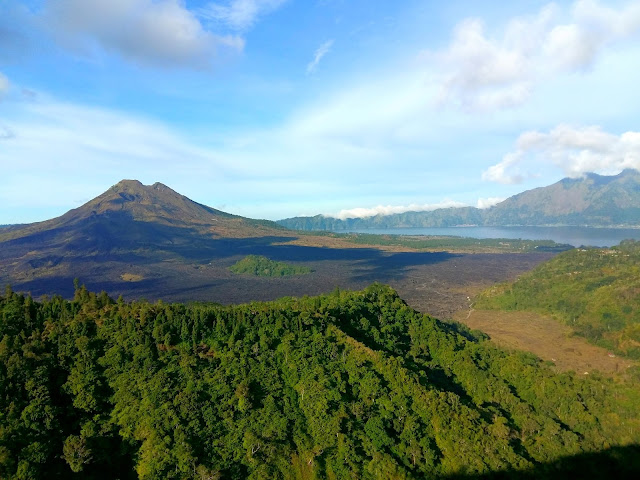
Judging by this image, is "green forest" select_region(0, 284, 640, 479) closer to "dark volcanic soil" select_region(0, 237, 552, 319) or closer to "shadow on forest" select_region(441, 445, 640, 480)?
"shadow on forest" select_region(441, 445, 640, 480)

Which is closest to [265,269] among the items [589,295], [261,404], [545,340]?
[545,340]

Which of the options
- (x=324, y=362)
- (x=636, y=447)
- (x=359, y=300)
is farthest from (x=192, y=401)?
(x=636, y=447)

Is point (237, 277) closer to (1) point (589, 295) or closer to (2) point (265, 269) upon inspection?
(2) point (265, 269)

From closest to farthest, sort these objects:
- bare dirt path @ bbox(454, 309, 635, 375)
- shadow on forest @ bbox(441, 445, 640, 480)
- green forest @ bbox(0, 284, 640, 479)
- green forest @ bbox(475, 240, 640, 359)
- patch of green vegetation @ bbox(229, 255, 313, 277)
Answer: green forest @ bbox(0, 284, 640, 479), shadow on forest @ bbox(441, 445, 640, 480), bare dirt path @ bbox(454, 309, 635, 375), green forest @ bbox(475, 240, 640, 359), patch of green vegetation @ bbox(229, 255, 313, 277)

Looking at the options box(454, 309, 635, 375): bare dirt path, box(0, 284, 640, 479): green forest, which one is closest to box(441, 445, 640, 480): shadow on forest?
box(0, 284, 640, 479): green forest

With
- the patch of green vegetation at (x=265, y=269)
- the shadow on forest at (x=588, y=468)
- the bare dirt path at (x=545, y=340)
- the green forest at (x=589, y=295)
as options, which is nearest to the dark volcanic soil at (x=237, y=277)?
the patch of green vegetation at (x=265, y=269)

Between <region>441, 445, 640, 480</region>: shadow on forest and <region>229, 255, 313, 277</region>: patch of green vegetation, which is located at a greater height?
<region>229, 255, 313, 277</region>: patch of green vegetation
